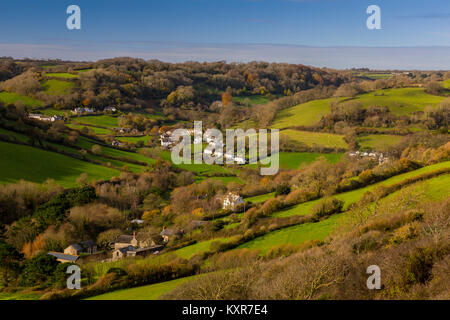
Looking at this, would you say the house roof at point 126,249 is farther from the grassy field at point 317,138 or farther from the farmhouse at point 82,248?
the grassy field at point 317,138

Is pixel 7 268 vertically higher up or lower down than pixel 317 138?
lower down

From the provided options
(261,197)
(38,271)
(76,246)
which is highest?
(261,197)

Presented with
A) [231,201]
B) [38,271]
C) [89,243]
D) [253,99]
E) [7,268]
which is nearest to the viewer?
[38,271]

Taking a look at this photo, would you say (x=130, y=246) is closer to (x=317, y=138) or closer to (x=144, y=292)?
(x=144, y=292)

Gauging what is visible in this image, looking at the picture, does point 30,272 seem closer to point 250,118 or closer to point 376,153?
point 376,153

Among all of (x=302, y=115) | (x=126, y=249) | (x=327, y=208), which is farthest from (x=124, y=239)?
(x=302, y=115)

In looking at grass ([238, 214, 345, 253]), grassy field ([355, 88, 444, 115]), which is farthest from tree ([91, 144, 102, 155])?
grassy field ([355, 88, 444, 115])

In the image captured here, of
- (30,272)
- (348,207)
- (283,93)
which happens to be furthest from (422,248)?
(283,93)
